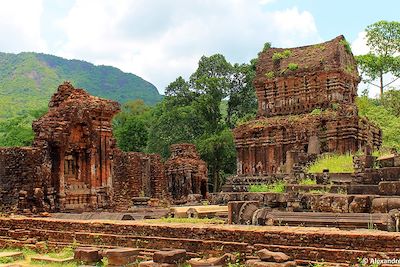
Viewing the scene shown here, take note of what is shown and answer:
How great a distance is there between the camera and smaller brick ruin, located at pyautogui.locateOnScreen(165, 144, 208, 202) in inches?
1070

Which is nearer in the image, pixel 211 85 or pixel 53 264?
pixel 53 264

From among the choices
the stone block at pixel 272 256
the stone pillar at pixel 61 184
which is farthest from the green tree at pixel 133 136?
the stone block at pixel 272 256

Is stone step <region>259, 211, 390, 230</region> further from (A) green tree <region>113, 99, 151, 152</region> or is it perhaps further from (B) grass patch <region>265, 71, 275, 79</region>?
(A) green tree <region>113, 99, 151, 152</region>

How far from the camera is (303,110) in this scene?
2412cm

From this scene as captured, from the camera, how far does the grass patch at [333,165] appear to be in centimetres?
1526

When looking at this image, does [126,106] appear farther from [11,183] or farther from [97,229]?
[97,229]

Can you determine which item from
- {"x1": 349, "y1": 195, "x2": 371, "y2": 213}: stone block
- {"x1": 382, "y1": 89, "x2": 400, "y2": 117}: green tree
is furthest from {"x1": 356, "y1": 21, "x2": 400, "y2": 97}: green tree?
{"x1": 349, "y1": 195, "x2": 371, "y2": 213}: stone block

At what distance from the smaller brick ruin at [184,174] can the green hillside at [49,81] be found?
30.8 metres

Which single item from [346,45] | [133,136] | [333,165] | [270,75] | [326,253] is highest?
[346,45]

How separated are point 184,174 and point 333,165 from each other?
475 inches

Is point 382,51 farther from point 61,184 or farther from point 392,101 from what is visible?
point 61,184

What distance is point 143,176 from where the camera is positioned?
23.7m

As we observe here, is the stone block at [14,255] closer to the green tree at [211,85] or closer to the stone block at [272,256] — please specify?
the stone block at [272,256]

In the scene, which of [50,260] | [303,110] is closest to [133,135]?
[303,110]
